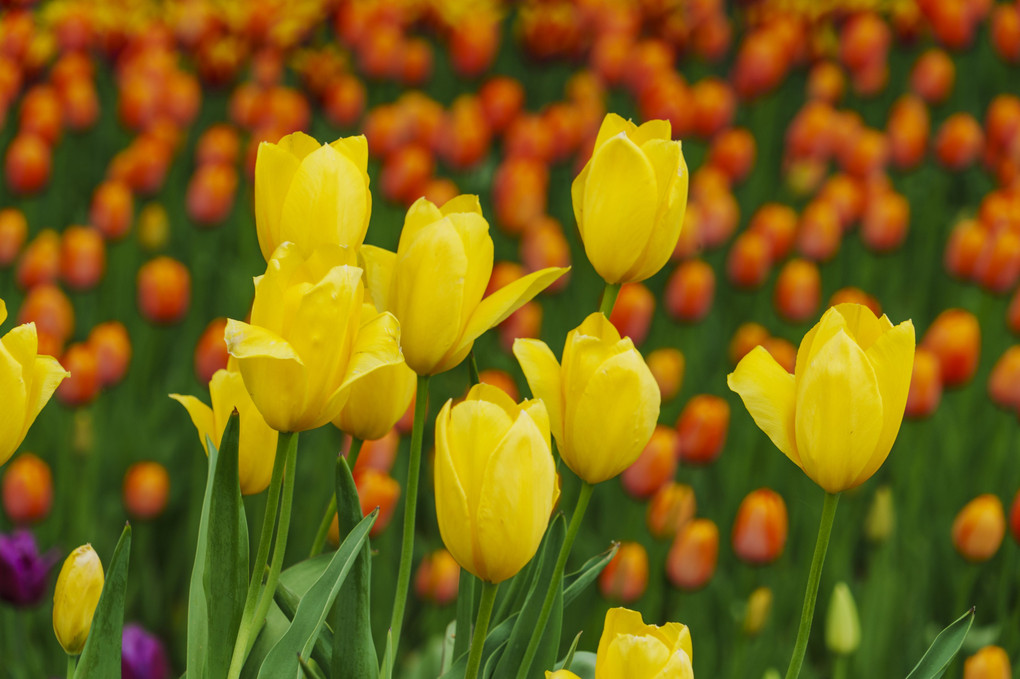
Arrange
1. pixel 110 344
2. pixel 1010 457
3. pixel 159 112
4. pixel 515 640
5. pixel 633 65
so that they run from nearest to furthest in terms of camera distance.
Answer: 1. pixel 515 640
2. pixel 110 344
3. pixel 1010 457
4. pixel 159 112
5. pixel 633 65

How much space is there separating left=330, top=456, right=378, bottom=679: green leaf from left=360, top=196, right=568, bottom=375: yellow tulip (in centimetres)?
8

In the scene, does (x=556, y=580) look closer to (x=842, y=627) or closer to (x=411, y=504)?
(x=411, y=504)

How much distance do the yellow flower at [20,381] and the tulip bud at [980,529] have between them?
1101 millimetres

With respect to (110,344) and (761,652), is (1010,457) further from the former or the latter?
(110,344)

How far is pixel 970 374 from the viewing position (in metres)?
1.66

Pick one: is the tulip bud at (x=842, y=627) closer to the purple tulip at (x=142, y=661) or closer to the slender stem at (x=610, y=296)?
the slender stem at (x=610, y=296)

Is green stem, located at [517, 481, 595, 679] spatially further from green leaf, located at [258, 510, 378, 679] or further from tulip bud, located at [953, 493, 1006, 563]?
tulip bud, located at [953, 493, 1006, 563]

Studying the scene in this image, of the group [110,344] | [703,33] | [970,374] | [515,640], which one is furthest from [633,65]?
[515,640]

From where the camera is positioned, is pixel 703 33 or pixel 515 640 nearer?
pixel 515 640

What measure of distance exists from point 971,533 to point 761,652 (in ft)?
0.96

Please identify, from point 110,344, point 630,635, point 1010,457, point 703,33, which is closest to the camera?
point 630,635

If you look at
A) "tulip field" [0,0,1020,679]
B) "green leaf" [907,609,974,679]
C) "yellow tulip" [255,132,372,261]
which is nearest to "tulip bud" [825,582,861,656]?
"tulip field" [0,0,1020,679]

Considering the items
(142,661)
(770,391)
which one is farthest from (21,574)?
(770,391)

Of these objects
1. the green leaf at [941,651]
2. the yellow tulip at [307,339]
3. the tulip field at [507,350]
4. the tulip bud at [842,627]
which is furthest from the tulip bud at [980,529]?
the yellow tulip at [307,339]
